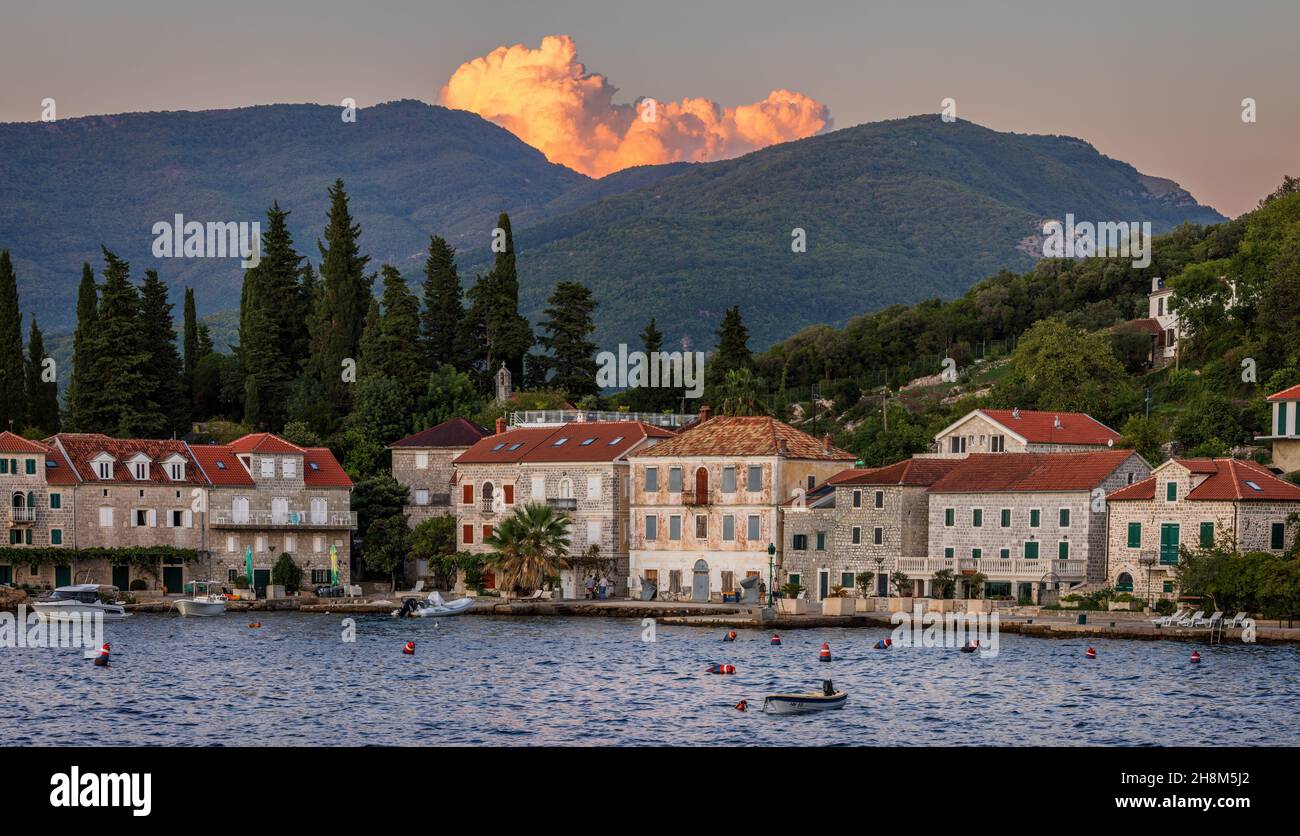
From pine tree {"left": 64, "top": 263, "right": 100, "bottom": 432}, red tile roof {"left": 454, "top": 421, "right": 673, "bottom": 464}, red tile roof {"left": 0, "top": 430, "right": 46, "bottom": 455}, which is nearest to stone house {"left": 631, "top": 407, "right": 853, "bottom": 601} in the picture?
red tile roof {"left": 454, "top": 421, "right": 673, "bottom": 464}

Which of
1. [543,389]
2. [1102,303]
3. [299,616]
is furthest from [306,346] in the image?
[1102,303]

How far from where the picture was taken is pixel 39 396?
101 meters

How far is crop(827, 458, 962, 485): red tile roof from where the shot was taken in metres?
74.6

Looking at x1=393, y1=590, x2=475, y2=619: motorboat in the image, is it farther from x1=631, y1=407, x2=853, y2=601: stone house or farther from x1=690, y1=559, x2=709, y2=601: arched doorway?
x1=690, y1=559, x2=709, y2=601: arched doorway

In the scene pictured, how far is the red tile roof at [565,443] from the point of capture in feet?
280

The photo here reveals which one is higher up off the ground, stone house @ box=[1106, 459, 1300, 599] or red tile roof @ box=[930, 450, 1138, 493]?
red tile roof @ box=[930, 450, 1138, 493]

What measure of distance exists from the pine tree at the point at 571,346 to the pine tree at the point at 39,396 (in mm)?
30263

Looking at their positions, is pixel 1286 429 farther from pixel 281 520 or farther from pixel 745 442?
pixel 281 520

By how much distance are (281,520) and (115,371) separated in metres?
18.0

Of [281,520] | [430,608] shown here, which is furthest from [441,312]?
[430,608]

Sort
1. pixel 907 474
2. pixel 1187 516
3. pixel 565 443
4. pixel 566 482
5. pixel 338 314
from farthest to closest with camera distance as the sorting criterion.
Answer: pixel 338 314, pixel 565 443, pixel 566 482, pixel 907 474, pixel 1187 516

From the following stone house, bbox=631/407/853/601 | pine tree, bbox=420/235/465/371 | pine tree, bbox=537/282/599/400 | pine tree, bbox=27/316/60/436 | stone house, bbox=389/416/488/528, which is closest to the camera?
stone house, bbox=631/407/853/601

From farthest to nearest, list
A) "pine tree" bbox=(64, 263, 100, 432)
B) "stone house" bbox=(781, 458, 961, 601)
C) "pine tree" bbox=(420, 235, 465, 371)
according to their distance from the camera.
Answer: "pine tree" bbox=(420, 235, 465, 371) → "pine tree" bbox=(64, 263, 100, 432) → "stone house" bbox=(781, 458, 961, 601)

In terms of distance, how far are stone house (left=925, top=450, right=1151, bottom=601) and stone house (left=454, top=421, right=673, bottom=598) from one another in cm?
1653
